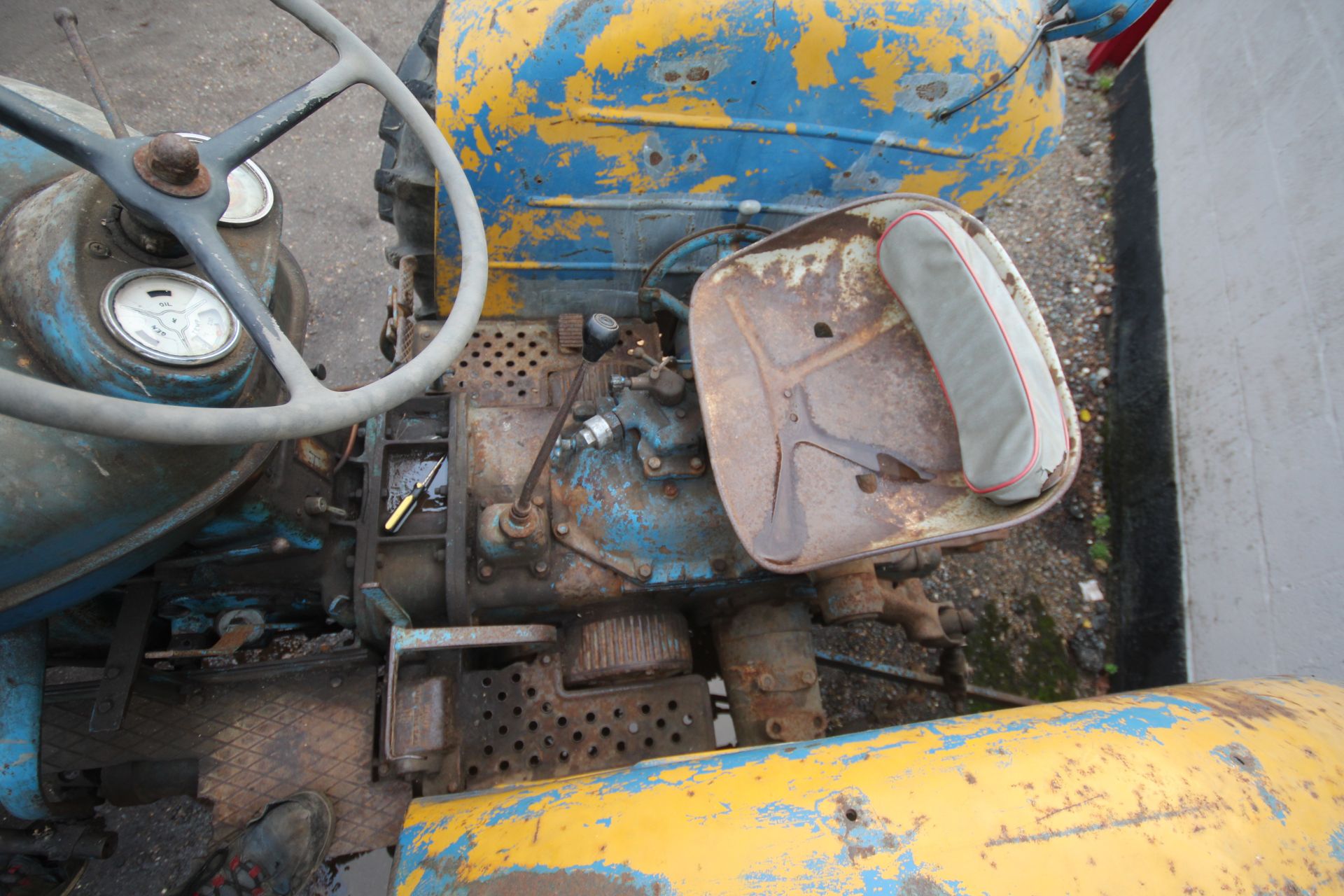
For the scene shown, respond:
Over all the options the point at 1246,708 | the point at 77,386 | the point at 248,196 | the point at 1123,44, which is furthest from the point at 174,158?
the point at 1123,44

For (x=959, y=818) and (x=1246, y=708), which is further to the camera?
(x=1246, y=708)

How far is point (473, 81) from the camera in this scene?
63.4 inches

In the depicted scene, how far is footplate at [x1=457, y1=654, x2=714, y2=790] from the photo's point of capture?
68.7 inches

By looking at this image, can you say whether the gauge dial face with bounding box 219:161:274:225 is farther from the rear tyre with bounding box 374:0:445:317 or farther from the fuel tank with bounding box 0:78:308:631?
the rear tyre with bounding box 374:0:445:317

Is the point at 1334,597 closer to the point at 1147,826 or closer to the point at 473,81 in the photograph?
the point at 1147,826

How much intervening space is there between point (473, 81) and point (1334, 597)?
2.81 m

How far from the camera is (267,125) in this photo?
117cm

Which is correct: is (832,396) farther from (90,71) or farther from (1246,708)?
(90,71)

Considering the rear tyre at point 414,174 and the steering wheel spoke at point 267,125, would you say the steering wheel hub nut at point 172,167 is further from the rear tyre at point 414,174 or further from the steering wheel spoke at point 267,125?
the rear tyre at point 414,174

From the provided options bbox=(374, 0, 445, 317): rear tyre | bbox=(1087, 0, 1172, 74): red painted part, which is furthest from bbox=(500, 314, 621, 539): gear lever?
bbox=(1087, 0, 1172, 74): red painted part

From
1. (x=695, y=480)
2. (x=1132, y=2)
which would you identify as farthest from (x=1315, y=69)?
(x=695, y=480)

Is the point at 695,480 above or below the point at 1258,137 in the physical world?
below

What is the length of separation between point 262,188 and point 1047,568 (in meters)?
2.99

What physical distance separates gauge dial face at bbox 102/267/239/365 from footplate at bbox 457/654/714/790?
1.06m
